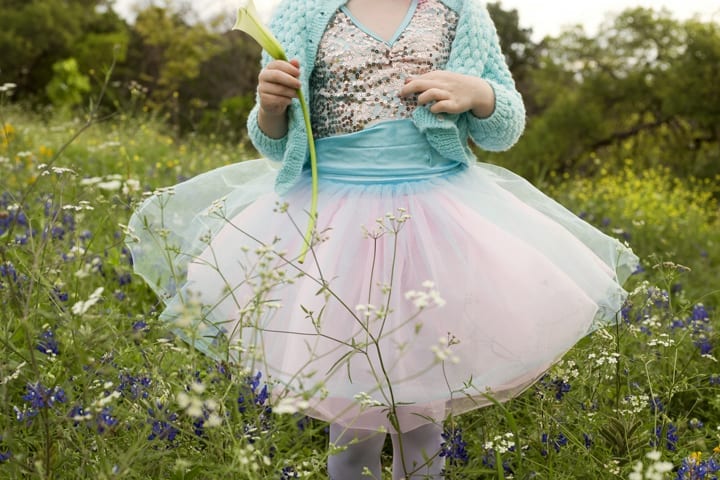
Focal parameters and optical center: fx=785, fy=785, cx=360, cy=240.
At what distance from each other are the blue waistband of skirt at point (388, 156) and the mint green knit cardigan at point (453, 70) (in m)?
0.04

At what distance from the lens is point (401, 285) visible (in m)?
1.61

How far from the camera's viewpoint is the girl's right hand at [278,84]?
160 centimetres

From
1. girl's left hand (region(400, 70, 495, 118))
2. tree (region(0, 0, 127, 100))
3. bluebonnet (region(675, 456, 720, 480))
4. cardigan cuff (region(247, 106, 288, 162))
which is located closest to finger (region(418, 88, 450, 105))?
girl's left hand (region(400, 70, 495, 118))

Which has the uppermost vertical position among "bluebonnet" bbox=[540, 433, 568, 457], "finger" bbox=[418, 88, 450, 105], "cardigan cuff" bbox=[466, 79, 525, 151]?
"finger" bbox=[418, 88, 450, 105]

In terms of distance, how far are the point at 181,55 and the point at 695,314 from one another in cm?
1818

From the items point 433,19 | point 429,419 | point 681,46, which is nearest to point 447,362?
point 429,419

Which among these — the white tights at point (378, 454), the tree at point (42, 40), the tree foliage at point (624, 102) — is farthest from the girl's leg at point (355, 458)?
the tree at point (42, 40)

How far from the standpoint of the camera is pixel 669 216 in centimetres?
562

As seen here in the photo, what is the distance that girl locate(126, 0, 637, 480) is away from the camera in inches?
60.7

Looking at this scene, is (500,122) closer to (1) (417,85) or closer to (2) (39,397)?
(1) (417,85)

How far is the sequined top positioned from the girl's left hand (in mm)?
75

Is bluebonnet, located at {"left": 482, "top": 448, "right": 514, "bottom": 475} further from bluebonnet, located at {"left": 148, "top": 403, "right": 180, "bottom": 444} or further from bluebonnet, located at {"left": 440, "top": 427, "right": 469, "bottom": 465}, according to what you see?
bluebonnet, located at {"left": 148, "top": 403, "right": 180, "bottom": 444}

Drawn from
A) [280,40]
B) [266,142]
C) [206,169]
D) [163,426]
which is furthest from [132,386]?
[206,169]

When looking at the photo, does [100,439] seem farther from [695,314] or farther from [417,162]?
[695,314]
